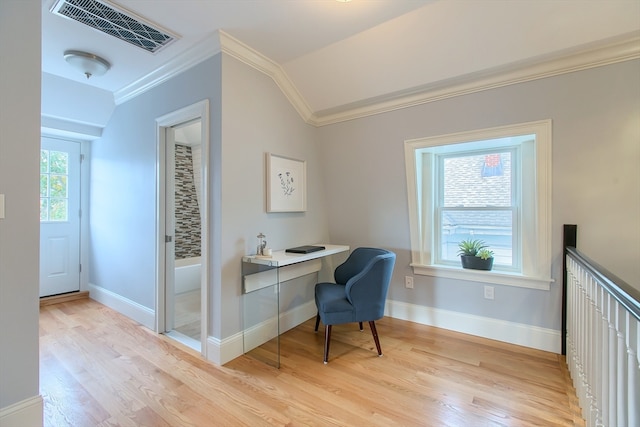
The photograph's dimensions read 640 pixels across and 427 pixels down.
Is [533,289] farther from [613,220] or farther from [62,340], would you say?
[62,340]

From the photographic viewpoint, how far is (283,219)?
2.84 metres

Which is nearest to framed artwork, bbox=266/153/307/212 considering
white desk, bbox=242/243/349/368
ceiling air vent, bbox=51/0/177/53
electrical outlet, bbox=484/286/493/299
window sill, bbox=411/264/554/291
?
white desk, bbox=242/243/349/368

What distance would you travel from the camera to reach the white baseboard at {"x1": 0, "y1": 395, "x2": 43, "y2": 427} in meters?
1.44

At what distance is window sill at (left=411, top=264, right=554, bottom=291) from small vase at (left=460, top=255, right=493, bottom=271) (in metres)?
0.06

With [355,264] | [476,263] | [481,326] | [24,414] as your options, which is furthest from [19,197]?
[481,326]

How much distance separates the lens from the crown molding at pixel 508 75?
6.56 feet

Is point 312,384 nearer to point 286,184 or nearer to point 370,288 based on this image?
point 370,288

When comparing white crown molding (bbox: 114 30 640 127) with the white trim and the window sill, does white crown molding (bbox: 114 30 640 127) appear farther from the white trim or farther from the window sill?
the white trim

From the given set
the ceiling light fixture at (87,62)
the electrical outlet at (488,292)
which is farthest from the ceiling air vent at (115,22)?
the electrical outlet at (488,292)

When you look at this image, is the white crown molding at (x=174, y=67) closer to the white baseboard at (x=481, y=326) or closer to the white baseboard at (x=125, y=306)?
the white baseboard at (x=125, y=306)

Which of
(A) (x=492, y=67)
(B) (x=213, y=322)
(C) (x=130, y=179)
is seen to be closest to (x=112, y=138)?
(C) (x=130, y=179)

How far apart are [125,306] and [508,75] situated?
4.38m

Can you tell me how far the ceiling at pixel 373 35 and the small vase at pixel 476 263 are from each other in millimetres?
1625

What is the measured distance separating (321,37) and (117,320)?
3.45m
